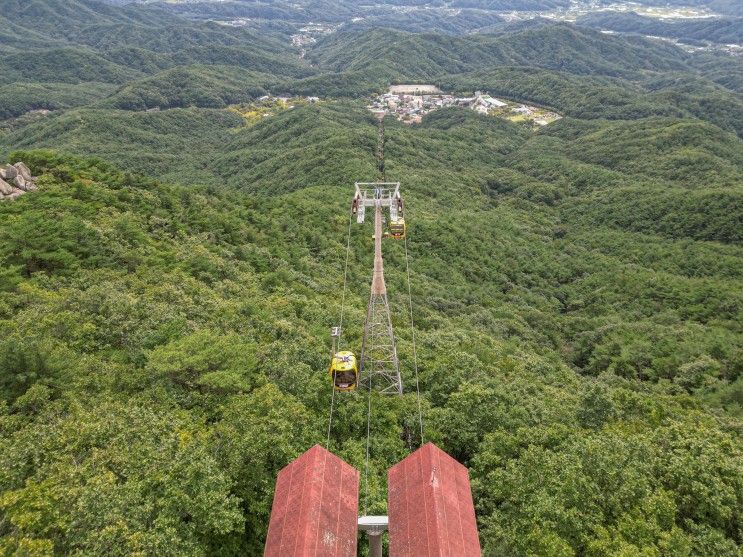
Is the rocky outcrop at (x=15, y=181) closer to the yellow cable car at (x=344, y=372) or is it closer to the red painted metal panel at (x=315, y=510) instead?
the yellow cable car at (x=344, y=372)

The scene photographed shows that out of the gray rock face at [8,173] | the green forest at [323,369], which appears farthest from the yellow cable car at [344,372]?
the gray rock face at [8,173]

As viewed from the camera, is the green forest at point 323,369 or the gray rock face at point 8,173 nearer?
the green forest at point 323,369

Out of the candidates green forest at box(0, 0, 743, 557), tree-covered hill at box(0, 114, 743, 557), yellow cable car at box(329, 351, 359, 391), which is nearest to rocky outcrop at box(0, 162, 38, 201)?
tree-covered hill at box(0, 114, 743, 557)

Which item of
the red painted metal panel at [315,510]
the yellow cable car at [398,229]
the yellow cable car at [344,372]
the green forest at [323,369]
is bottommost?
the green forest at [323,369]

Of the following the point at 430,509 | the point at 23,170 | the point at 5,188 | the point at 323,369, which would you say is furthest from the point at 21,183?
the point at 430,509

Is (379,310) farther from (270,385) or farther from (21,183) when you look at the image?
(21,183)

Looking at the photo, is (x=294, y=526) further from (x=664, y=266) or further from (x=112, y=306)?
(x=664, y=266)
